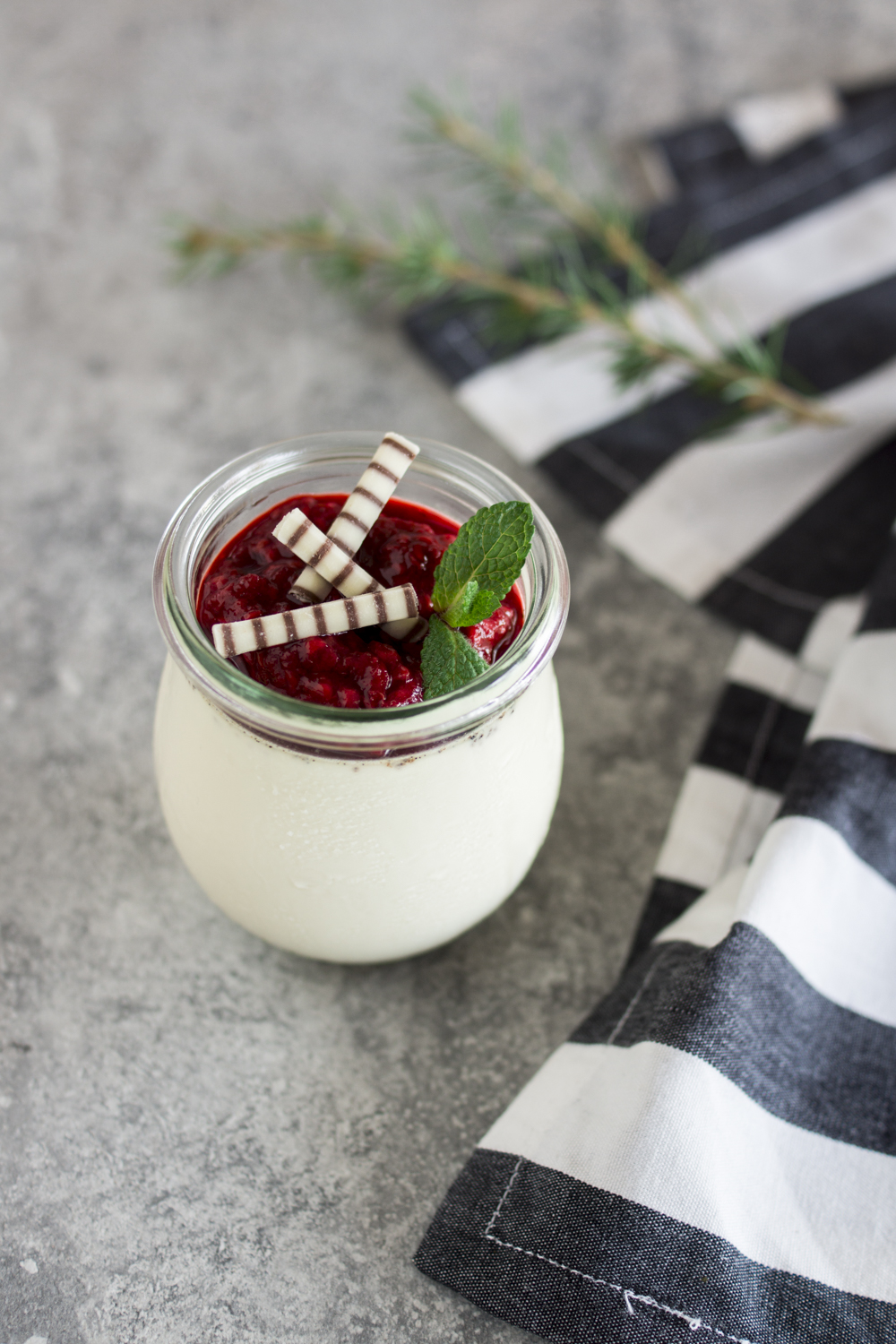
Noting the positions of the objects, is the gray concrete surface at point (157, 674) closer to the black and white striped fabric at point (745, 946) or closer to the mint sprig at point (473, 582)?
the black and white striped fabric at point (745, 946)

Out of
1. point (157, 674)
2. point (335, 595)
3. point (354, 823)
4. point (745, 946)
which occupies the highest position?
point (335, 595)

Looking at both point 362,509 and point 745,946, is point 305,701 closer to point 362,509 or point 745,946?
point 362,509

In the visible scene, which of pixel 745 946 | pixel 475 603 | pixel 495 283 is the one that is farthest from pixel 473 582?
pixel 495 283

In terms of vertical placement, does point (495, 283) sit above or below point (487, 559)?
below

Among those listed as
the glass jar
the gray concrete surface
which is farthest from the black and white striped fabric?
the glass jar

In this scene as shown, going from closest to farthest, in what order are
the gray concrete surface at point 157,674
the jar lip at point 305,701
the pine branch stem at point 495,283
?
the jar lip at point 305,701, the gray concrete surface at point 157,674, the pine branch stem at point 495,283

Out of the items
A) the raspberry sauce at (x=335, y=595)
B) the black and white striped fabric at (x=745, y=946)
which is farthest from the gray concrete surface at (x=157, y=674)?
the raspberry sauce at (x=335, y=595)

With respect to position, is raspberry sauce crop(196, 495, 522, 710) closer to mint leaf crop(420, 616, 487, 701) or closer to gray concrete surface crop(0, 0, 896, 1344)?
mint leaf crop(420, 616, 487, 701)

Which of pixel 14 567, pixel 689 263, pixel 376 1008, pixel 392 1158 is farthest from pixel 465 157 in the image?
pixel 392 1158
